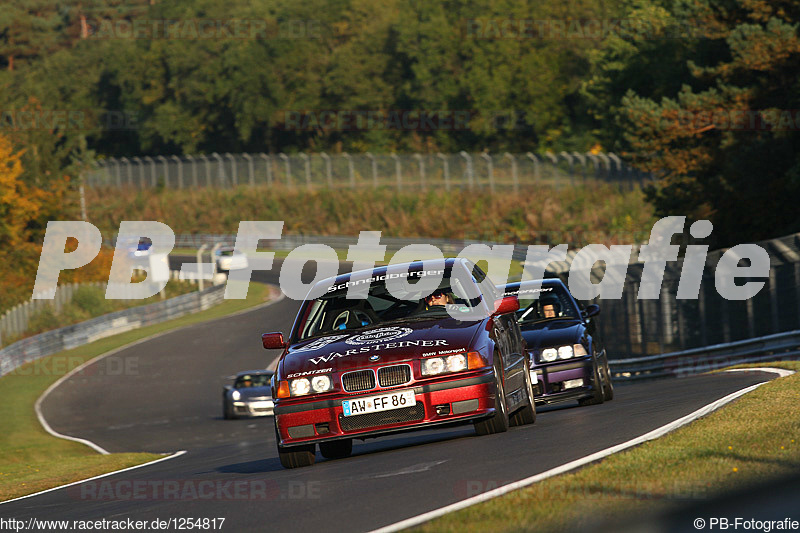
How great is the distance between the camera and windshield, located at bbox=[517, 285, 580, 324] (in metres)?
17.0

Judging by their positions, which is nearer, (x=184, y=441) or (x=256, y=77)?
(x=184, y=441)

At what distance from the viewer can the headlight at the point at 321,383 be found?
1102 cm

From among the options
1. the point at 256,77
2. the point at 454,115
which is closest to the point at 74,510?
the point at 454,115

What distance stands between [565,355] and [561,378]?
0.30m

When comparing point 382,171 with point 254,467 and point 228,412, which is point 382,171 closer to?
point 228,412

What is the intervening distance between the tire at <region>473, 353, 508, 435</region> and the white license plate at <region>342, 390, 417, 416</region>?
827mm

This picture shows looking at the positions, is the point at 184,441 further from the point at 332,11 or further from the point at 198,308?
the point at 332,11

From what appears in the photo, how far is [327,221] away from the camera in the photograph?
264 ft

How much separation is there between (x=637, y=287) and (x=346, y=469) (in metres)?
17.8

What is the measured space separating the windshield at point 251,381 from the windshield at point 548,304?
14.8 metres

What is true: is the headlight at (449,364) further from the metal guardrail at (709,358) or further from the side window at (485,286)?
the metal guardrail at (709,358)

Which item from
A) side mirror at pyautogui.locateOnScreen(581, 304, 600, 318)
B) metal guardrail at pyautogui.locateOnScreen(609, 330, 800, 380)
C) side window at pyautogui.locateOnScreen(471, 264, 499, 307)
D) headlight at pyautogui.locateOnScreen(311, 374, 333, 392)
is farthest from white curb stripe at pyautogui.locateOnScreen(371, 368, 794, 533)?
metal guardrail at pyautogui.locateOnScreen(609, 330, 800, 380)

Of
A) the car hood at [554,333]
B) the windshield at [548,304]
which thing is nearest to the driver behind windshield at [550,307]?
the windshield at [548,304]

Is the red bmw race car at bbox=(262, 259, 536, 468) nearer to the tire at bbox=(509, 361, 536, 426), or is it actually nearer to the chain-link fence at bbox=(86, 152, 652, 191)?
the tire at bbox=(509, 361, 536, 426)
